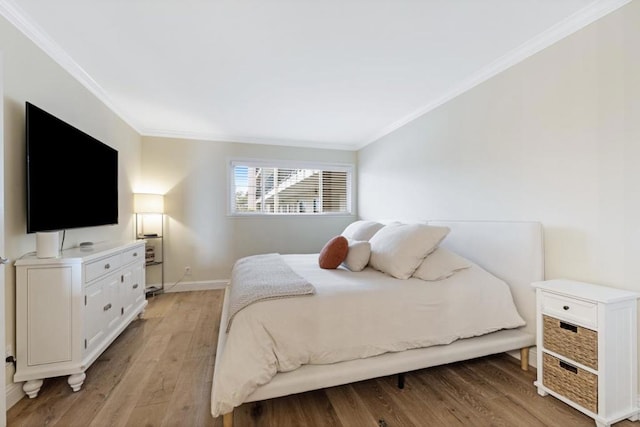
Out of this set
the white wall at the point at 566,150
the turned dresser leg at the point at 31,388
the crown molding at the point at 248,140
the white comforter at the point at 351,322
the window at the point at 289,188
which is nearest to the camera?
the white comforter at the point at 351,322

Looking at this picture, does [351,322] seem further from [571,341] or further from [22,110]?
[22,110]

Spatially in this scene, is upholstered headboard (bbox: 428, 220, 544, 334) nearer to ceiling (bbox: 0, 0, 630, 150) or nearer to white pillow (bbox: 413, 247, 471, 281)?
white pillow (bbox: 413, 247, 471, 281)

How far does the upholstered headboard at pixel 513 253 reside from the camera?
2.03 meters

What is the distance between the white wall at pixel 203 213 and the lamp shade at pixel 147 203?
31cm

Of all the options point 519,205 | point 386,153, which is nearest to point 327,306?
point 519,205

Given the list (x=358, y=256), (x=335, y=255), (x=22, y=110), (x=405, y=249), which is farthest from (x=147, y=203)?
(x=405, y=249)

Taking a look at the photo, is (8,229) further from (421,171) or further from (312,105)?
(421,171)

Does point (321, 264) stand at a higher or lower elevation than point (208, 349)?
higher

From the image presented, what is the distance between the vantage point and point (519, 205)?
221cm

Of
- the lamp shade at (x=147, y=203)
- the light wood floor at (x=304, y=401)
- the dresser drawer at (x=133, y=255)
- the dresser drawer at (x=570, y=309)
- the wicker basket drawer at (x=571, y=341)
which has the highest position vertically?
the lamp shade at (x=147, y=203)

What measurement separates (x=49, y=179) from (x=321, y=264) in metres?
2.11

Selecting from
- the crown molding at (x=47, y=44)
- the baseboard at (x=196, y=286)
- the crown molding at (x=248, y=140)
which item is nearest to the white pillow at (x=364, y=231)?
the crown molding at (x=248, y=140)

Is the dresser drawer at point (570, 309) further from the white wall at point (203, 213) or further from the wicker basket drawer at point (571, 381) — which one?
the white wall at point (203, 213)

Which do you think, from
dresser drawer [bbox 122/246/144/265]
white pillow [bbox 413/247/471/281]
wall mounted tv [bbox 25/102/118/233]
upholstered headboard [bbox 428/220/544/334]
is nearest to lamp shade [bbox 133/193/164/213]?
wall mounted tv [bbox 25/102/118/233]
